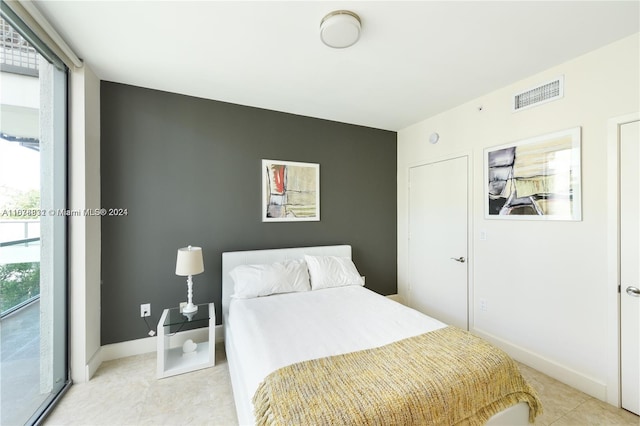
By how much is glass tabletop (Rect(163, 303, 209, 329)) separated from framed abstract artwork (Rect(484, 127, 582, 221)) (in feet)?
9.99

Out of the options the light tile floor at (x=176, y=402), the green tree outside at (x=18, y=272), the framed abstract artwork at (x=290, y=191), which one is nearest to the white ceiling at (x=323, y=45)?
the framed abstract artwork at (x=290, y=191)

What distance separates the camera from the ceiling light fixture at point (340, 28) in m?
1.66

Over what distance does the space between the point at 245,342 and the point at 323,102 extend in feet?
8.18

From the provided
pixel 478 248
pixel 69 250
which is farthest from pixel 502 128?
pixel 69 250

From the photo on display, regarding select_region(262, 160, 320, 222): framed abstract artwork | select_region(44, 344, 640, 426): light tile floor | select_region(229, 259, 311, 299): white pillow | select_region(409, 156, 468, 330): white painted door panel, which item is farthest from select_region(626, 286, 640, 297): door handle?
select_region(262, 160, 320, 222): framed abstract artwork

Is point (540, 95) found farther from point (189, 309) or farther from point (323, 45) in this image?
point (189, 309)

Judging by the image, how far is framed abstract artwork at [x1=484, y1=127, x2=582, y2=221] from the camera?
2186 millimetres

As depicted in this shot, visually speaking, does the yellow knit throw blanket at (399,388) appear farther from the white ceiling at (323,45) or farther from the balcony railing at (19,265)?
the white ceiling at (323,45)

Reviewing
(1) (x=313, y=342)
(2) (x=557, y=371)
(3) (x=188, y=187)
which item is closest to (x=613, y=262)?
(2) (x=557, y=371)

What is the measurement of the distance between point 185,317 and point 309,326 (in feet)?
4.28

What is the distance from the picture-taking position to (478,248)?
2914 millimetres

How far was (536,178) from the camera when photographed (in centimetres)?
241

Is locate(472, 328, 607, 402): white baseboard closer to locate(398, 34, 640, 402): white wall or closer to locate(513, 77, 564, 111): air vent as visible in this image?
locate(398, 34, 640, 402): white wall

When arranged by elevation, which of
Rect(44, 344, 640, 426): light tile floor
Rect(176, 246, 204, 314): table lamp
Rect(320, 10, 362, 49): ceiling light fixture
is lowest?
Rect(44, 344, 640, 426): light tile floor
